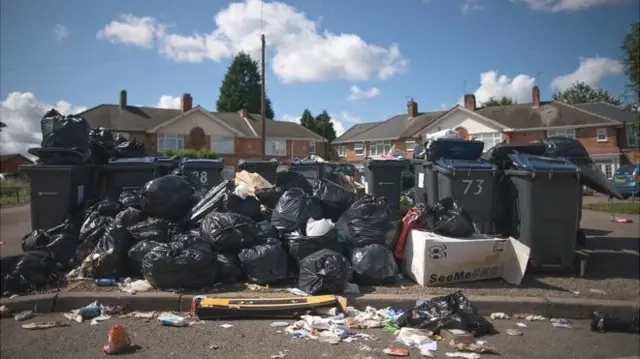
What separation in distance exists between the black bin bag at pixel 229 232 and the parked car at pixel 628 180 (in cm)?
1985

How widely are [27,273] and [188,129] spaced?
3224cm

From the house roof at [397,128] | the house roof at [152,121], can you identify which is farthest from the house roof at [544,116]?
the house roof at [152,121]

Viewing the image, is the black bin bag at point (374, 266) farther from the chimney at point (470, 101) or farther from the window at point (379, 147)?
the window at point (379, 147)

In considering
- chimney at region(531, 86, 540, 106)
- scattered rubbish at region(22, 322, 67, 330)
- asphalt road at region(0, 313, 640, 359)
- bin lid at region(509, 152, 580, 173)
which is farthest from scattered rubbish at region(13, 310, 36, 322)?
chimney at region(531, 86, 540, 106)

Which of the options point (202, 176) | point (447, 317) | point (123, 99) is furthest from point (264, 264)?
point (123, 99)

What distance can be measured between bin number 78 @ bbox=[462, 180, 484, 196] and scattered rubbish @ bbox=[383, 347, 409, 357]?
296 cm

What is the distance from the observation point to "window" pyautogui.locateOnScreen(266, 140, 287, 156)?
40.2 m

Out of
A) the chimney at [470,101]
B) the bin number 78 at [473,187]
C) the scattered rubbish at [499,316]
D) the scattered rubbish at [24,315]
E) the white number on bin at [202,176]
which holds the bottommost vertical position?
the scattered rubbish at [499,316]

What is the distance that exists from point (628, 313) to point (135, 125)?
35051mm

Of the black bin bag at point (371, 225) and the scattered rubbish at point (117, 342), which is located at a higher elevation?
the black bin bag at point (371, 225)

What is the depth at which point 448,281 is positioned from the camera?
4.70 meters

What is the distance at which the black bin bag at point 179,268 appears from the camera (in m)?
4.28

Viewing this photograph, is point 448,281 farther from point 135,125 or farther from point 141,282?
point 135,125

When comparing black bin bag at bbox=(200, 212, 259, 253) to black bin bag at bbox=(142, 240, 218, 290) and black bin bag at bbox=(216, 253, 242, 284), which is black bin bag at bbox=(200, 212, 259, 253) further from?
black bin bag at bbox=(142, 240, 218, 290)
